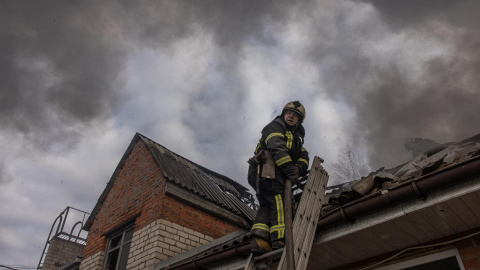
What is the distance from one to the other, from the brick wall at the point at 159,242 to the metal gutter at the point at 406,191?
12.5 feet

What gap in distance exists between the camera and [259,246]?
344 cm

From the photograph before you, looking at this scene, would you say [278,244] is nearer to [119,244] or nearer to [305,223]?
[305,223]

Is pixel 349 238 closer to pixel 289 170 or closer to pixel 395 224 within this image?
pixel 395 224

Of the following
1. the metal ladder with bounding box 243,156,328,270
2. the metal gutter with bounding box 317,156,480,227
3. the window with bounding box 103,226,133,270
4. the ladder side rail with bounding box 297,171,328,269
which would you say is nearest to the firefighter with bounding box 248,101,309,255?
the metal ladder with bounding box 243,156,328,270

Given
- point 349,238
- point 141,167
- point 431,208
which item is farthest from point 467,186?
point 141,167

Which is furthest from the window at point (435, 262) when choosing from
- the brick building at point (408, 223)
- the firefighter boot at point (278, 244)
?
the firefighter boot at point (278, 244)

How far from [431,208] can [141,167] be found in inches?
269

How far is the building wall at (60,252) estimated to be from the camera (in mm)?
14227

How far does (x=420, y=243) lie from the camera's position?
3.55m

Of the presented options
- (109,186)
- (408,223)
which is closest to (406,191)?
(408,223)

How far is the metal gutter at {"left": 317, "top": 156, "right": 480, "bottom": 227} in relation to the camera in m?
2.87

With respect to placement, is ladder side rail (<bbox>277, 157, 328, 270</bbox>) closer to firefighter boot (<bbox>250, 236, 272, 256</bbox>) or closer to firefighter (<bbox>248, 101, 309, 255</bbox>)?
firefighter (<bbox>248, 101, 309, 255</bbox>)

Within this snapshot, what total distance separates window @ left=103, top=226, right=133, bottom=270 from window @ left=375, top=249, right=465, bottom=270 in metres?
5.39

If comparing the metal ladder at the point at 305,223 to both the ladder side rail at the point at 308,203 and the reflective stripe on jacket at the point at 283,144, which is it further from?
the reflective stripe on jacket at the point at 283,144
